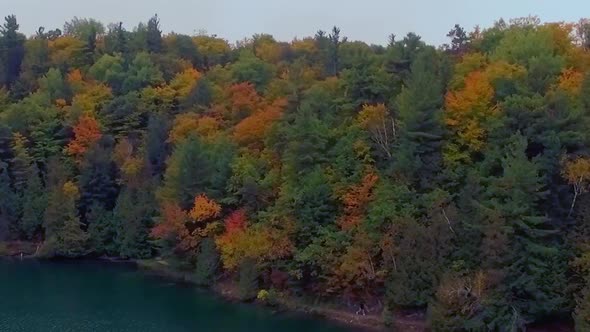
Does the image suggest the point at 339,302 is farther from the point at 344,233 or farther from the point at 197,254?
the point at 197,254

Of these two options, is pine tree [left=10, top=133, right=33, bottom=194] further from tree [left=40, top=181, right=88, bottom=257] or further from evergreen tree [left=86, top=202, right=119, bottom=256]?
evergreen tree [left=86, top=202, right=119, bottom=256]

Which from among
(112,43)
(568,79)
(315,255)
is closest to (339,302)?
(315,255)

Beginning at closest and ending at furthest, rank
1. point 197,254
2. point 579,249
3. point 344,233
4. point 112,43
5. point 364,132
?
point 579,249, point 344,233, point 364,132, point 197,254, point 112,43

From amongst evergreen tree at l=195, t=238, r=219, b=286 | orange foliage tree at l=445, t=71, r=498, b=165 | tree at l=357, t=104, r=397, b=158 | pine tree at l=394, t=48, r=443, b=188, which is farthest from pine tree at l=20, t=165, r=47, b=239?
orange foliage tree at l=445, t=71, r=498, b=165

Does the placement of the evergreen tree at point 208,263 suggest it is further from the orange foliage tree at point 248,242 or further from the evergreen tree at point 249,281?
the evergreen tree at point 249,281

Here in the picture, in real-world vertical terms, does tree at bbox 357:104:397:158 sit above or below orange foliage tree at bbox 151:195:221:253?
above
